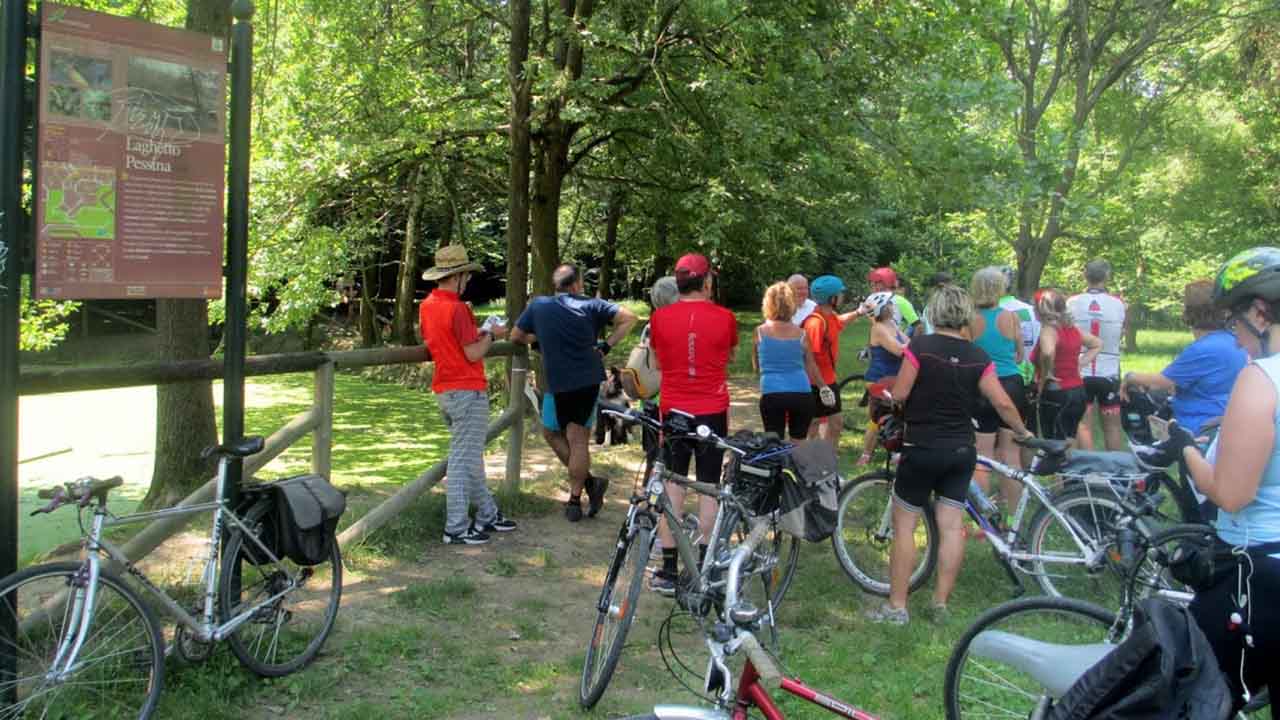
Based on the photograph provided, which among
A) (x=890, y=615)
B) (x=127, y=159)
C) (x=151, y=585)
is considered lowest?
(x=890, y=615)

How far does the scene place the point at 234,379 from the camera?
4535 mm

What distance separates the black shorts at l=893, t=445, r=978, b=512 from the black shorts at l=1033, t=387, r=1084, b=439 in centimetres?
301

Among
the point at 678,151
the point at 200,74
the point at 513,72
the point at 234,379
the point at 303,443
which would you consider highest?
the point at 513,72

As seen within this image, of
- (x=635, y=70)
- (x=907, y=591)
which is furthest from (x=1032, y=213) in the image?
(x=907, y=591)

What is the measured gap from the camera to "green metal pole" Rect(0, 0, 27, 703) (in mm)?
3500

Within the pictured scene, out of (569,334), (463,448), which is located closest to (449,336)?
(463,448)

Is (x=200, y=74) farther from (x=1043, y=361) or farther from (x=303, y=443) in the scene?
(x=303, y=443)

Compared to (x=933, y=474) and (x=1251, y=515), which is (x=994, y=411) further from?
(x=1251, y=515)

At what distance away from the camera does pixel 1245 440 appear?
262 centimetres

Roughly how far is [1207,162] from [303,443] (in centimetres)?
1987

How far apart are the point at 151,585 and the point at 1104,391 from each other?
7557mm

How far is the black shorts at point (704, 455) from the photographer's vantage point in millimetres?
5270

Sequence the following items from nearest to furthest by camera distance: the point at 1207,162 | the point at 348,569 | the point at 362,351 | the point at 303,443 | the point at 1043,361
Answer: the point at 348,569 < the point at 362,351 < the point at 1043,361 < the point at 303,443 < the point at 1207,162

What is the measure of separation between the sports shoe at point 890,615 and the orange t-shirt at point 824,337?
8.71 ft
